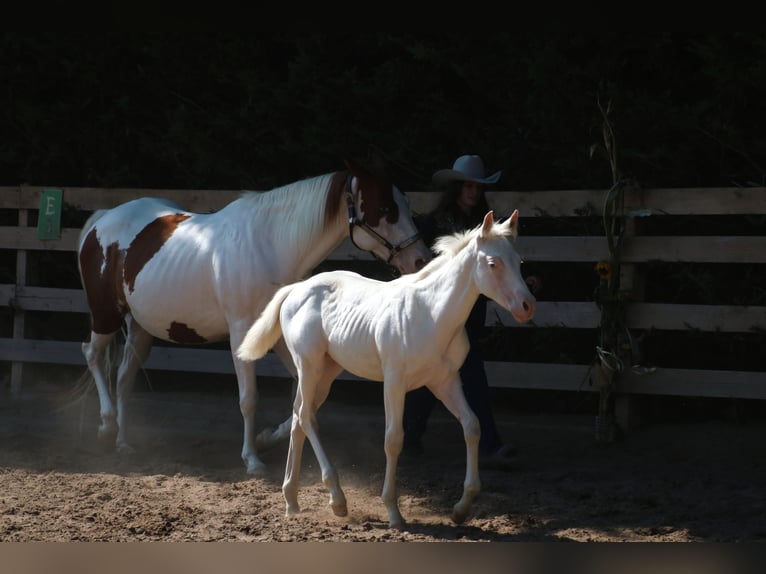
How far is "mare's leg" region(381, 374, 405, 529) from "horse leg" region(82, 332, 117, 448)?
297cm

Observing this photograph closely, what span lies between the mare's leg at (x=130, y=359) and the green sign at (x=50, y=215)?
4.73ft

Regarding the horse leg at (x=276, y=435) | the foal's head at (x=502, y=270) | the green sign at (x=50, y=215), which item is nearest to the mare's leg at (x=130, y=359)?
the horse leg at (x=276, y=435)

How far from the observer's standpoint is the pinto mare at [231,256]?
17.5 feet

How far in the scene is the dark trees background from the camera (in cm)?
625

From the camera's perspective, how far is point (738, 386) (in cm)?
583

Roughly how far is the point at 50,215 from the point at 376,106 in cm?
283

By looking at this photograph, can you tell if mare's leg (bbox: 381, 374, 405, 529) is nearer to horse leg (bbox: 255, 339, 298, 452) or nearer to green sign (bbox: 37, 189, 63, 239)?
horse leg (bbox: 255, 339, 298, 452)

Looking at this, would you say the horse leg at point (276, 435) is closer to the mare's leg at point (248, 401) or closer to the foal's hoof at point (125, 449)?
the mare's leg at point (248, 401)

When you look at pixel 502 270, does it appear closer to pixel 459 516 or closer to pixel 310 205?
pixel 459 516

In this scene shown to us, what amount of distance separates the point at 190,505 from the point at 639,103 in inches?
151

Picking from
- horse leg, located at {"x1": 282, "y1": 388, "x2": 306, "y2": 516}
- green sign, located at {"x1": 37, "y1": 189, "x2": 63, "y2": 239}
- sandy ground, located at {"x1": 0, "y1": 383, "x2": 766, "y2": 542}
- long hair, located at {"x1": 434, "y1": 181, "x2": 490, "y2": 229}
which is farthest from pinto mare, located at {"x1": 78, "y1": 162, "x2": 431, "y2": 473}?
green sign, located at {"x1": 37, "y1": 189, "x2": 63, "y2": 239}

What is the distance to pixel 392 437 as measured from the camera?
4.07 m

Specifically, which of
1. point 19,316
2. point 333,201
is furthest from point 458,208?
point 19,316

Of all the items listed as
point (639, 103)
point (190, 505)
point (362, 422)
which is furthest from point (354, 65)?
point (190, 505)
